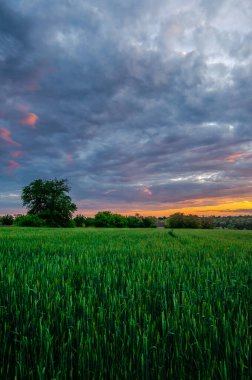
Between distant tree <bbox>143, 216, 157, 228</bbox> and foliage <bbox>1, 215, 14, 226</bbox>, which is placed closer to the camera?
foliage <bbox>1, 215, 14, 226</bbox>

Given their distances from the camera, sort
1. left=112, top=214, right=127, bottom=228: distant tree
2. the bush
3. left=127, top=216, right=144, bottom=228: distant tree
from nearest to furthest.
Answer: the bush < left=112, top=214, right=127, bottom=228: distant tree < left=127, top=216, right=144, bottom=228: distant tree

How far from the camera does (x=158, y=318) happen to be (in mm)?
2416

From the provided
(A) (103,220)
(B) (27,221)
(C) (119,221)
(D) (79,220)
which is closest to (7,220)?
(B) (27,221)

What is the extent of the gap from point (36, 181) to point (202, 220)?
36712 millimetres

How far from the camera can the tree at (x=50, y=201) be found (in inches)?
2330

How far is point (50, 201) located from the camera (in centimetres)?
6012

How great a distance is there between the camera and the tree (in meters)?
59.2

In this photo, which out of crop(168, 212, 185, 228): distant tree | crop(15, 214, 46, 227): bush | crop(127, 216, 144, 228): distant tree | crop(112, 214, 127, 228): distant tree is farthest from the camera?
crop(127, 216, 144, 228): distant tree

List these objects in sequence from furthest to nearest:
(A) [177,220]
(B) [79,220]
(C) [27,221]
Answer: (B) [79,220]
(A) [177,220]
(C) [27,221]

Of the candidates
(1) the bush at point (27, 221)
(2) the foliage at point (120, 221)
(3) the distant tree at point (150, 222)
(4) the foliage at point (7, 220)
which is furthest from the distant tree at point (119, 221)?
(4) the foliage at point (7, 220)

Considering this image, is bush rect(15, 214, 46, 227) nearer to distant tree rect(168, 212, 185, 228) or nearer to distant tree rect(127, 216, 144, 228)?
distant tree rect(168, 212, 185, 228)

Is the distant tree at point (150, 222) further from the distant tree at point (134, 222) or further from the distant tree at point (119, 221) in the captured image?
the distant tree at point (119, 221)

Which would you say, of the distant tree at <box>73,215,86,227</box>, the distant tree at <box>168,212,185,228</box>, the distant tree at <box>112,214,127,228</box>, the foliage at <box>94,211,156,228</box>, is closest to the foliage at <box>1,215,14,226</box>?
the distant tree at <box>73,215,86,227</box>

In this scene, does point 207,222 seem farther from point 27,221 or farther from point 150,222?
point 27,221
